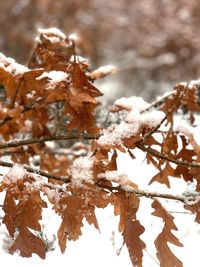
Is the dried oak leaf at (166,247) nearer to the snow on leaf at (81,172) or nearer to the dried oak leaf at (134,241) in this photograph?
the dried oak leaf at (134,241)

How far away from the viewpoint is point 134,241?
1430 mm

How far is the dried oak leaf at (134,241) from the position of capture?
1419 millimetres

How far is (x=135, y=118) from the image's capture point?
64.9 inches

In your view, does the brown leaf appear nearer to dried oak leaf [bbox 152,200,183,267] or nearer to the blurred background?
dried oak leaf [bbox 152,200,183,267]

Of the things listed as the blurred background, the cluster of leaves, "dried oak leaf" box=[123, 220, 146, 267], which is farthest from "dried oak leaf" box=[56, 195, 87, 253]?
the blurred background

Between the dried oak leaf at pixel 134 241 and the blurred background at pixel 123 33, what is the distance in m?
6.27

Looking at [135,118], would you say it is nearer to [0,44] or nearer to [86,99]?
[86,99]

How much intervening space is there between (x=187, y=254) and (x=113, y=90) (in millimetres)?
7183

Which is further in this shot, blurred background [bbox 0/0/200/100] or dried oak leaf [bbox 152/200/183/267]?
blurred background [bbox 0/0/200/100]

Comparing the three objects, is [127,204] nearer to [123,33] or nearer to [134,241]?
[134,241]

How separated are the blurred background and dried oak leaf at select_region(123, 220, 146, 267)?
6268 millimetres

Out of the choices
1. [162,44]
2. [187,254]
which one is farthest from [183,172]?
[162,44]

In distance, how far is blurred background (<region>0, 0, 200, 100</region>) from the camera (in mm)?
8398

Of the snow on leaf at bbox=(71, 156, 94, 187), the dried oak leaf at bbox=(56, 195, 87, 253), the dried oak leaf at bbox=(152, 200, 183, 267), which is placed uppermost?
the snow on leaf at bbox=(71, 156, 94, 187)
